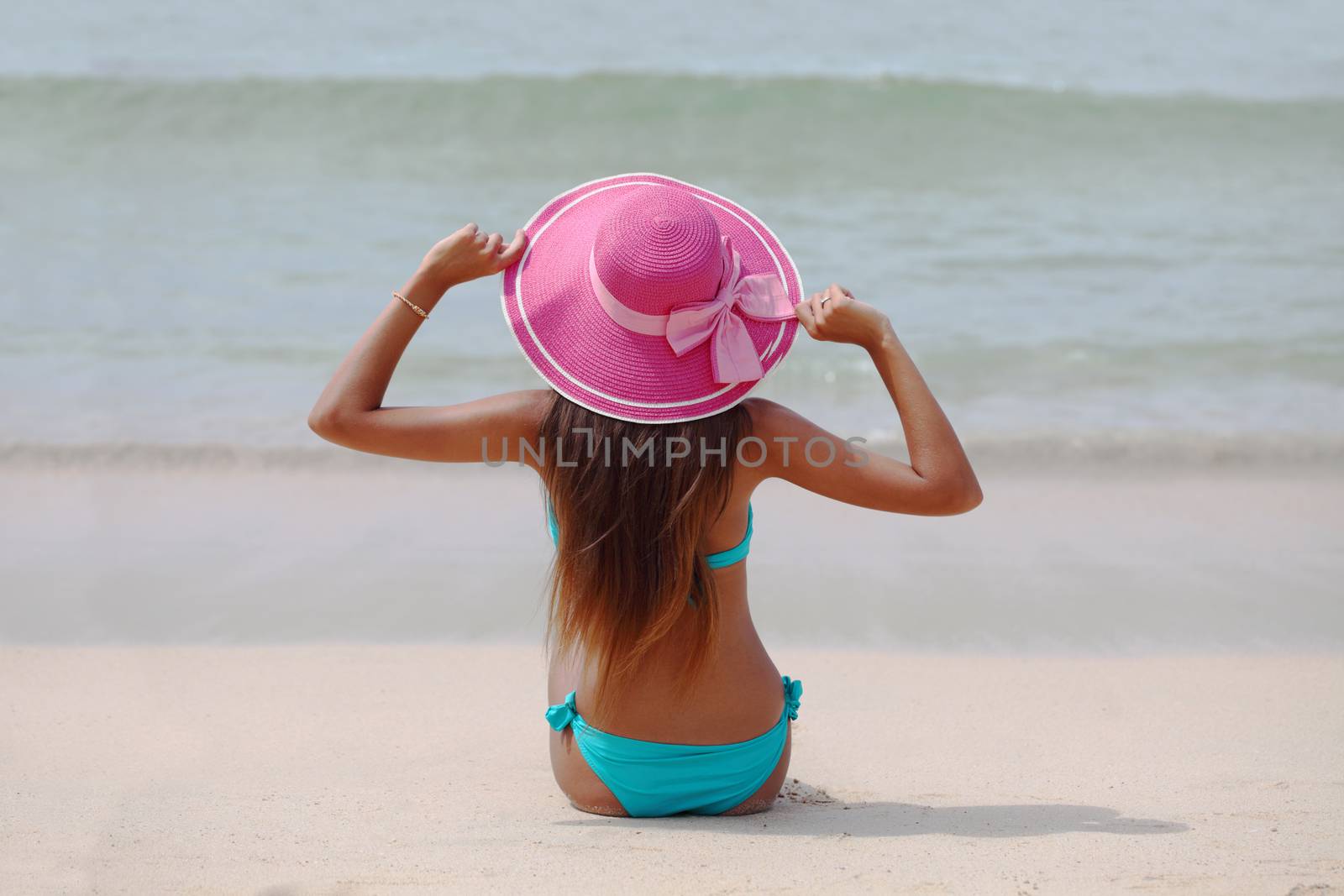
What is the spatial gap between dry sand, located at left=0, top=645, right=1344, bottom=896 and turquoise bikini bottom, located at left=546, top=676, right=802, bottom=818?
6 cm

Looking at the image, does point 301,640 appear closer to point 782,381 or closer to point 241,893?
point 241,893

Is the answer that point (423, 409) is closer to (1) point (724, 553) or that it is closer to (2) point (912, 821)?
(1) point (724, 553)

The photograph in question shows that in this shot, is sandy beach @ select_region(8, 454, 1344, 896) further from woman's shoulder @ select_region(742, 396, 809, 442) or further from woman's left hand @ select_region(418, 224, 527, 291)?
woman's left hand @ select_region(418, 224, 527, 291)

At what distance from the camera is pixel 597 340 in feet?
6.38

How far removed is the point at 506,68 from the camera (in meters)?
12.9

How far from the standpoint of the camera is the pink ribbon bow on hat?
6.20 feet

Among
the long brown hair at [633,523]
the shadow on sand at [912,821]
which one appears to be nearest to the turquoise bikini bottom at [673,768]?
the shadow on sand at [912,821]

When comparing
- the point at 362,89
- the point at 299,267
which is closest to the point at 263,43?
the point at 362,89

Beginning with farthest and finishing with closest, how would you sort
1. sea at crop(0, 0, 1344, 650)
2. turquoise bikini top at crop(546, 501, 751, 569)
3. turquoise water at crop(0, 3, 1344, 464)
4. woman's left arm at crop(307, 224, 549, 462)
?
turquoise water at crop(0, 3, 1344, 464)
sea at crop(0, 0, 1344, 650)
turquoise bikini top at crop(546, 501, 751, 569)
woman's left arm at crop(307, 224, 549, 462)

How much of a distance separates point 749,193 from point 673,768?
8.35 m

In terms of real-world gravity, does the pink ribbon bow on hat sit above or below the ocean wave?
below

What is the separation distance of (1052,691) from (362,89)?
10.5 metres

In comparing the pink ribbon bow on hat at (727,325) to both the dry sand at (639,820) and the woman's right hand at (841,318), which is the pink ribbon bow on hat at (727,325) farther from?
the dry sand at (639,820)

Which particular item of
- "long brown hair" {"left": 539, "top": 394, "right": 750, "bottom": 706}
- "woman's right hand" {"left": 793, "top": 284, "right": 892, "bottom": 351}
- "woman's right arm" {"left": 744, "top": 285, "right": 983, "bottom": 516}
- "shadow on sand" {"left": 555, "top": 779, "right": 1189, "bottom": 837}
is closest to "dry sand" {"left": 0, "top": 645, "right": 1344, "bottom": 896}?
"shadow on sand" {"left": 555, "top": 779, "right": 1189, "bottom": 837}
